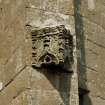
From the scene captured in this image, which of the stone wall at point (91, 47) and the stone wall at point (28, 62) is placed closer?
the stone wall at point (28, 62)

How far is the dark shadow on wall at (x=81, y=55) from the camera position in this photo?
356 inches

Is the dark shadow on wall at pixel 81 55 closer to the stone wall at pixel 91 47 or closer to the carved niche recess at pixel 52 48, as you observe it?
the stone wall at pixel 91 47

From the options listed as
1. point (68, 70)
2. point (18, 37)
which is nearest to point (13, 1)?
point (18, 37)

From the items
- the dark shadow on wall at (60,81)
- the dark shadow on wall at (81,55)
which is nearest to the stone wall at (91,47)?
the dark shadow on wall at (81,55)

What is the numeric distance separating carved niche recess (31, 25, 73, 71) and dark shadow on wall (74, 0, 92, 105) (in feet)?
2.55

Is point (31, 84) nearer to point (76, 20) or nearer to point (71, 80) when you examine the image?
point (71, 80)

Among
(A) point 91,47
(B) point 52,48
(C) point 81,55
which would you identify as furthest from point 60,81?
(A) point 91,47

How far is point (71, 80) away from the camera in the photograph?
8281 mm

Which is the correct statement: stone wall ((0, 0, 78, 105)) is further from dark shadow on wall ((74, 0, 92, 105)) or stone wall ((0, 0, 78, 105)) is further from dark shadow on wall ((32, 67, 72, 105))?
dark shadow on wall ((74, 0, 92, 105))

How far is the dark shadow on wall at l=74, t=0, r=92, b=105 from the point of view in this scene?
9.05 metres

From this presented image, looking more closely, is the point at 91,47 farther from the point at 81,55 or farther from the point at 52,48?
the point at 52,48

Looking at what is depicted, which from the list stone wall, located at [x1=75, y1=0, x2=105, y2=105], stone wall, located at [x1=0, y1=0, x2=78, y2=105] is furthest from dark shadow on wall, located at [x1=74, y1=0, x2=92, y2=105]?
stone wall, located at [x1=0, y1=0, x2=78, y2=105]

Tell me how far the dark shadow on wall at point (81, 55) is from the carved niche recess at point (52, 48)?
2.55 ft

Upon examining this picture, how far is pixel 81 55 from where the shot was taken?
926 centimetres
